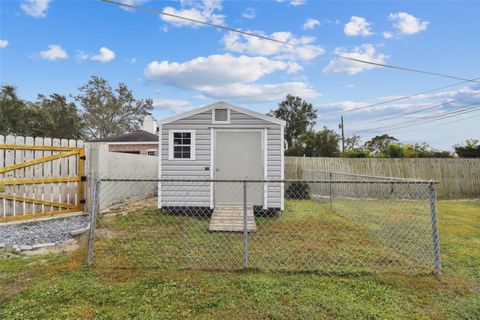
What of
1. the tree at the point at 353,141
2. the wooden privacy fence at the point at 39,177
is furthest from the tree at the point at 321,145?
the wooden privacy fence at the point at 39,177

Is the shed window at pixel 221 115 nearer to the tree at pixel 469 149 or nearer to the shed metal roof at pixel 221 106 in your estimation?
the shed metal roof at pixel 221 106

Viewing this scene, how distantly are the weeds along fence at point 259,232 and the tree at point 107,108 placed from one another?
2648 centimetres

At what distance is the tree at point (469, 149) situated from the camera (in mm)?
13672

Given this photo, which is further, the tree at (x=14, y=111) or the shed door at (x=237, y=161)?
the tree at (x=14, y=111)

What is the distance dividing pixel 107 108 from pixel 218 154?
30188 mm

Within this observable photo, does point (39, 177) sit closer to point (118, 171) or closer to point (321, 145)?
point (118, 171)

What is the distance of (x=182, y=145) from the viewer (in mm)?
7785

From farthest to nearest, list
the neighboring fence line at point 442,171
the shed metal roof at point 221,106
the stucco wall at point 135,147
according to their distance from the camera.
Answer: the stucco wall at point 135,147 < the neighboring fence line at point 442,171 < the shed metal roof at point 221,106

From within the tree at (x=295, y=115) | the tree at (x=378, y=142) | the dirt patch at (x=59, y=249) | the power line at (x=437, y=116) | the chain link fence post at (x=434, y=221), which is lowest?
the dirt patch at (x=59, y=249)

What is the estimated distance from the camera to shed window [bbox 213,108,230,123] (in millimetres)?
7758

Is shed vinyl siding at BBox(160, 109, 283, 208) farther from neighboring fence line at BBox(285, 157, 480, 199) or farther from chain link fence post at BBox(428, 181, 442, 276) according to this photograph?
neighboring fence line at BBox(285, 157, 480, 199)

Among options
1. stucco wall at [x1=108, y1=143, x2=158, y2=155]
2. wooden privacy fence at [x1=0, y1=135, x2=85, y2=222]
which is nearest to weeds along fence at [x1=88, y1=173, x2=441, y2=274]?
wooden privacy fence at [x1=0, y1=135, x2=85, y2=222]

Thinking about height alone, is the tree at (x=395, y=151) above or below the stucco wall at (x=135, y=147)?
below

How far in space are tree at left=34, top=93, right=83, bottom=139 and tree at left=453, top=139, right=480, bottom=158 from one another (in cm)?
3043
